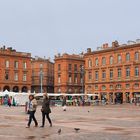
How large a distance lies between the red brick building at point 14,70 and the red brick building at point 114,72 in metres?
17.1

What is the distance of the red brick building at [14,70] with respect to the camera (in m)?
103

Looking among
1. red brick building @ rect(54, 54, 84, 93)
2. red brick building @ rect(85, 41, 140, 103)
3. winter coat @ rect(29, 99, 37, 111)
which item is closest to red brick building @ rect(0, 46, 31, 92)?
red brick building @ rect(54, 54, 84, 93)

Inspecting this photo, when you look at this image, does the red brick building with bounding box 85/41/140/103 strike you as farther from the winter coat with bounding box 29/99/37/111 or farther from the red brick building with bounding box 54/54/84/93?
the winter coat with bounding box 29/99/37/111

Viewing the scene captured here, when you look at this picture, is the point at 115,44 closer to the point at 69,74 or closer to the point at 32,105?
the point at 69,74

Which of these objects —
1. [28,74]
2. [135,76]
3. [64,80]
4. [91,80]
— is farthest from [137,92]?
[28,74]

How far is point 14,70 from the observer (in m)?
106

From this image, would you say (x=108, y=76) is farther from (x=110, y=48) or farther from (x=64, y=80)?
(x=64, y=80)

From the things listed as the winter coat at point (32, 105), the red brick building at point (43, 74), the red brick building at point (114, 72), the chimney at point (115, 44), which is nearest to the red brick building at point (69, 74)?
the red brick building at point (114, 72)

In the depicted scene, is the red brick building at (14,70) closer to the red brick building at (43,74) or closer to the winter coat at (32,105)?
the red brick building at (43,74)

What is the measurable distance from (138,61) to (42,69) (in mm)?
39636

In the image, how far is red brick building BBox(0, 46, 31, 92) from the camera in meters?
103

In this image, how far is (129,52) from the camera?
89.2m

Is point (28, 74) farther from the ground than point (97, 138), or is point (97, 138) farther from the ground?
point (28, 74)

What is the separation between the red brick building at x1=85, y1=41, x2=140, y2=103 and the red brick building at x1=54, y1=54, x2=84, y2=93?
24.1 ft
